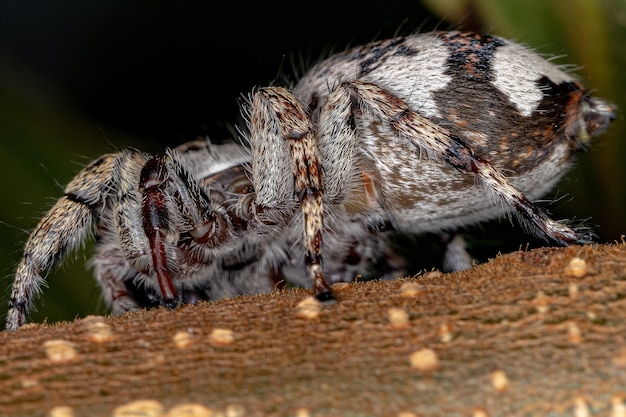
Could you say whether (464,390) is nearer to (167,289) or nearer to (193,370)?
(193,370)

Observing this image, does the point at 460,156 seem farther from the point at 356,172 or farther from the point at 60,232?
the point at 60,232

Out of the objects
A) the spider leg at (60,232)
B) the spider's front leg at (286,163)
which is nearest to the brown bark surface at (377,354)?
the spider's front leg at (286,163)

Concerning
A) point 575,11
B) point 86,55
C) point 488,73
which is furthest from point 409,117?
point 86,55

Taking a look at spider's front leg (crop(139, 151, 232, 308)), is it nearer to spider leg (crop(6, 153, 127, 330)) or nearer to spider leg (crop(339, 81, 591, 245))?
spider leg (crop(6, 153, 127, 330))

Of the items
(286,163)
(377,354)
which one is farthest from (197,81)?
(377,354)

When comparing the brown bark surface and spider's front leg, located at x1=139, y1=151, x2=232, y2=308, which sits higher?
spider's front leg, located at x1=139, y1=151, x2=232, y2=308

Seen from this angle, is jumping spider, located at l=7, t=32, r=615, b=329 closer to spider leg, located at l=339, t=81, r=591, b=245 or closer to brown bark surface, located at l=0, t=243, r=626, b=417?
spider leg, located at l=339, t=81, r=591, b=245

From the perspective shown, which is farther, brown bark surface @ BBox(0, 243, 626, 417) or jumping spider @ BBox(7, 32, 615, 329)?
jumping spider @ BBox(7, 32, 615, 329)

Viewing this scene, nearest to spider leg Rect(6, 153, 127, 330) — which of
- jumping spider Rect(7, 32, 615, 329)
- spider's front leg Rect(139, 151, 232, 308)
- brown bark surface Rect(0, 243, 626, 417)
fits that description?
jumping spider Rect(7, 32, 615, 329)
